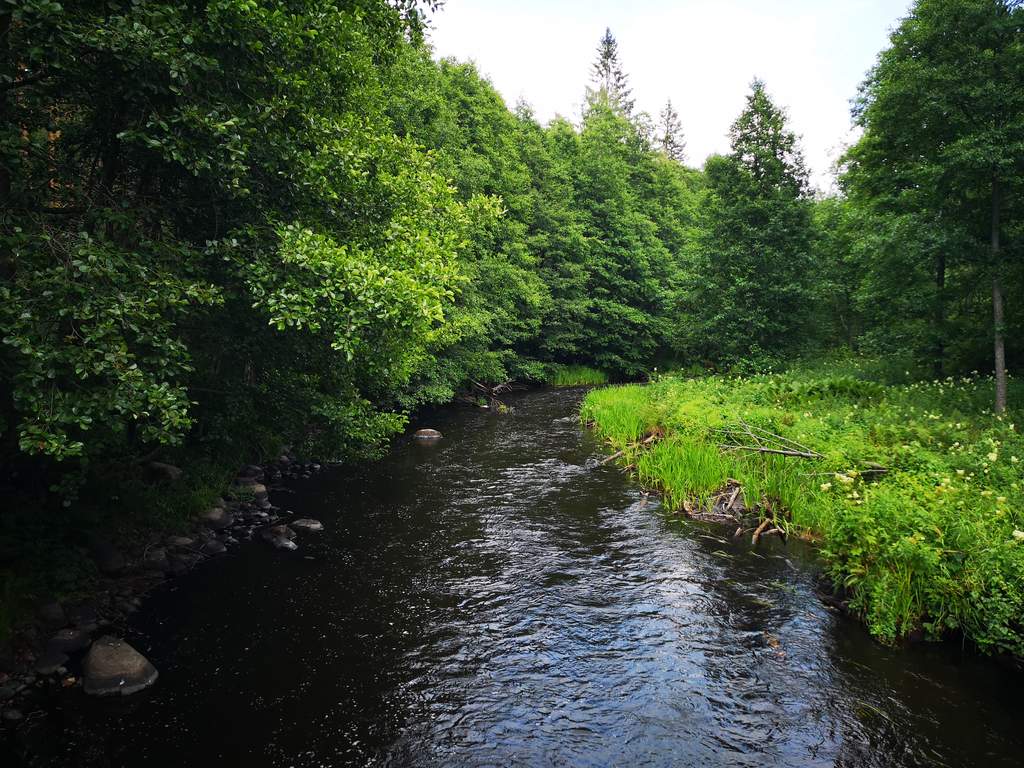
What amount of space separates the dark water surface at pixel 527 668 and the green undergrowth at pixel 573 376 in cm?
2678

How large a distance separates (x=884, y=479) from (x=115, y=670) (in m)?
11.1

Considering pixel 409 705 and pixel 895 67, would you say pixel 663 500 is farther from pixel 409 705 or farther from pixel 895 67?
pixel 895 67

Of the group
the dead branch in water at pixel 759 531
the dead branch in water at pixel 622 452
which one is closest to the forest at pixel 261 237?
the dead branch in water at pixel 759 531

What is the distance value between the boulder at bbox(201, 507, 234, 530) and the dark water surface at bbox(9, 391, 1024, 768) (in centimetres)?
116

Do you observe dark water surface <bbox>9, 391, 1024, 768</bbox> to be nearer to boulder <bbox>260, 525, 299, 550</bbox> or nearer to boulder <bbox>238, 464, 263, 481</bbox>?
boulder <bbox>260, 525, 299, 550</bbox>

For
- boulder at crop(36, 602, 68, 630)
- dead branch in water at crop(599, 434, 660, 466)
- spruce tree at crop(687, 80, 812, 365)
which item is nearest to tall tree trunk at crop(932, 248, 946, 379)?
spruce tree at crop(687, 80, 812, 365)

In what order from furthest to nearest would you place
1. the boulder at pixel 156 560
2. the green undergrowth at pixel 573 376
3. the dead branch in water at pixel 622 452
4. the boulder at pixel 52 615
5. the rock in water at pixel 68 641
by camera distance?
1. the green undergrowth at pixel 573 376
2. the dead branch in water at pixel 622 452
3. the boulder at pixel 156 560
4. the boulder at pixel 52 615
5. the rock in water at pixel 68 641

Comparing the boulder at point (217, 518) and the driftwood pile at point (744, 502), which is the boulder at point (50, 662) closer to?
the boulder at point (217, 518)

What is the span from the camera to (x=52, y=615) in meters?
7.53

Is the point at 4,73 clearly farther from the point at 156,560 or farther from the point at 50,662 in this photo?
the point at 156,560

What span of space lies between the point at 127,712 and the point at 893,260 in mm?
19900

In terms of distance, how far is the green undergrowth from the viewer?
3823 cm

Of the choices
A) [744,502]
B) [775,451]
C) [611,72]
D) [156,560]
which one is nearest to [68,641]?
[156,560]

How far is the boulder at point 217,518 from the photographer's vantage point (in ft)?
37.3
